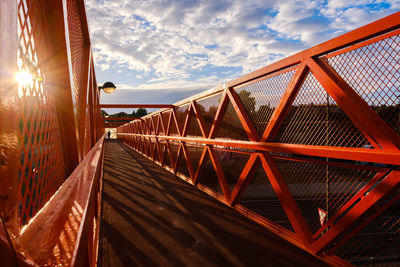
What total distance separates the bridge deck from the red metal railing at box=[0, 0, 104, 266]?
5.15 ft

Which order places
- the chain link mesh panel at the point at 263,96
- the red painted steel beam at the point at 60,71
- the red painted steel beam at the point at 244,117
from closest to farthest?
the red painted steel beam at the point at 60,71 < the chain link mesh panel at the point at 263,96 < the red painted steel beam at the point at 244,117

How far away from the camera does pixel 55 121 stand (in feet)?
5.41

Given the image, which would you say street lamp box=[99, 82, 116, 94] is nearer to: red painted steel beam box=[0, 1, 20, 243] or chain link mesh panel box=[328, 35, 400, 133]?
chain link mesh panel box=[328, 35, 400, 133]

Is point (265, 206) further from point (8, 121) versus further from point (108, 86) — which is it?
point (8, 121)

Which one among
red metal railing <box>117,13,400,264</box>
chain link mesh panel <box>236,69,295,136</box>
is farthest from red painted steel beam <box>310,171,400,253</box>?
chain link mesh panel <box>236,69,295,136</box>

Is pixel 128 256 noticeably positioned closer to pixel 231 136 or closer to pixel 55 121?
pixel 55 121

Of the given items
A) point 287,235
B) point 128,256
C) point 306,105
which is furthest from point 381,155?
point 128,256

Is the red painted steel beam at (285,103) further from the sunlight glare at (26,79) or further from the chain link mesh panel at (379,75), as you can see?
the sunlight glare at (26,79)

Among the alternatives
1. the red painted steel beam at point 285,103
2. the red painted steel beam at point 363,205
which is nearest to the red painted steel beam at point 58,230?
the red painted steel beam at point 363,205

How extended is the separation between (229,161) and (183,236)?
7.05 feet

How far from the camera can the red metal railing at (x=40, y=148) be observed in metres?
0.50

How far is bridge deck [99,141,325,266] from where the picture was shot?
2799mm

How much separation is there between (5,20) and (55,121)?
49.1 inches

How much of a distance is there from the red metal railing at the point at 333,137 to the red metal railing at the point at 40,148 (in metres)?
2.25
